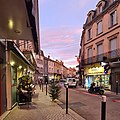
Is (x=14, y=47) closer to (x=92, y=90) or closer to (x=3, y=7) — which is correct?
(x=3, y=7)

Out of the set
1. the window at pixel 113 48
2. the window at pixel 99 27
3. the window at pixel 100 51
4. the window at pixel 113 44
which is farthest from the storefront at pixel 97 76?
the window at pixel 99 27

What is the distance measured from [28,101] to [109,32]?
1942cm

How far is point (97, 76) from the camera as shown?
36.5 m

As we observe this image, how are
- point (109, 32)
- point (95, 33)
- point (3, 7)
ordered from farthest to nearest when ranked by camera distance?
1. point (95, 33)
2. point (109, 32)
3. point (3, 7)

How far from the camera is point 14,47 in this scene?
465 inches

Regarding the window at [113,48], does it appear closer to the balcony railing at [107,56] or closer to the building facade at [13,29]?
the balcony railing at [107,56]

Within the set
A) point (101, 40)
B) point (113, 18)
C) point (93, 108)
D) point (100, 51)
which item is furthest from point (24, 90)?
point (100, 51)

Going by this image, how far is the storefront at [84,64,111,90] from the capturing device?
3314cm

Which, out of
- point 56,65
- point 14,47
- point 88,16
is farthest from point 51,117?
point 56,65

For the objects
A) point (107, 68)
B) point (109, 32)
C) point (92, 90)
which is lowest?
point (92, 90)

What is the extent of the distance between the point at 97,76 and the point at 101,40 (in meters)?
5.75

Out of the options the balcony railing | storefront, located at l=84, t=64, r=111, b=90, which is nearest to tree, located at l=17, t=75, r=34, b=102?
the balcony railing

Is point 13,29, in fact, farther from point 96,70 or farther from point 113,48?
point 96,70

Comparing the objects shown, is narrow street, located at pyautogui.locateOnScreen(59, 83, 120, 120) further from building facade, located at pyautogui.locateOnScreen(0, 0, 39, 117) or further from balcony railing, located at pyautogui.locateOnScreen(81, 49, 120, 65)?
balcony railing, located at pyautogui.locateOnScreen(81, 49, 120, 65)
